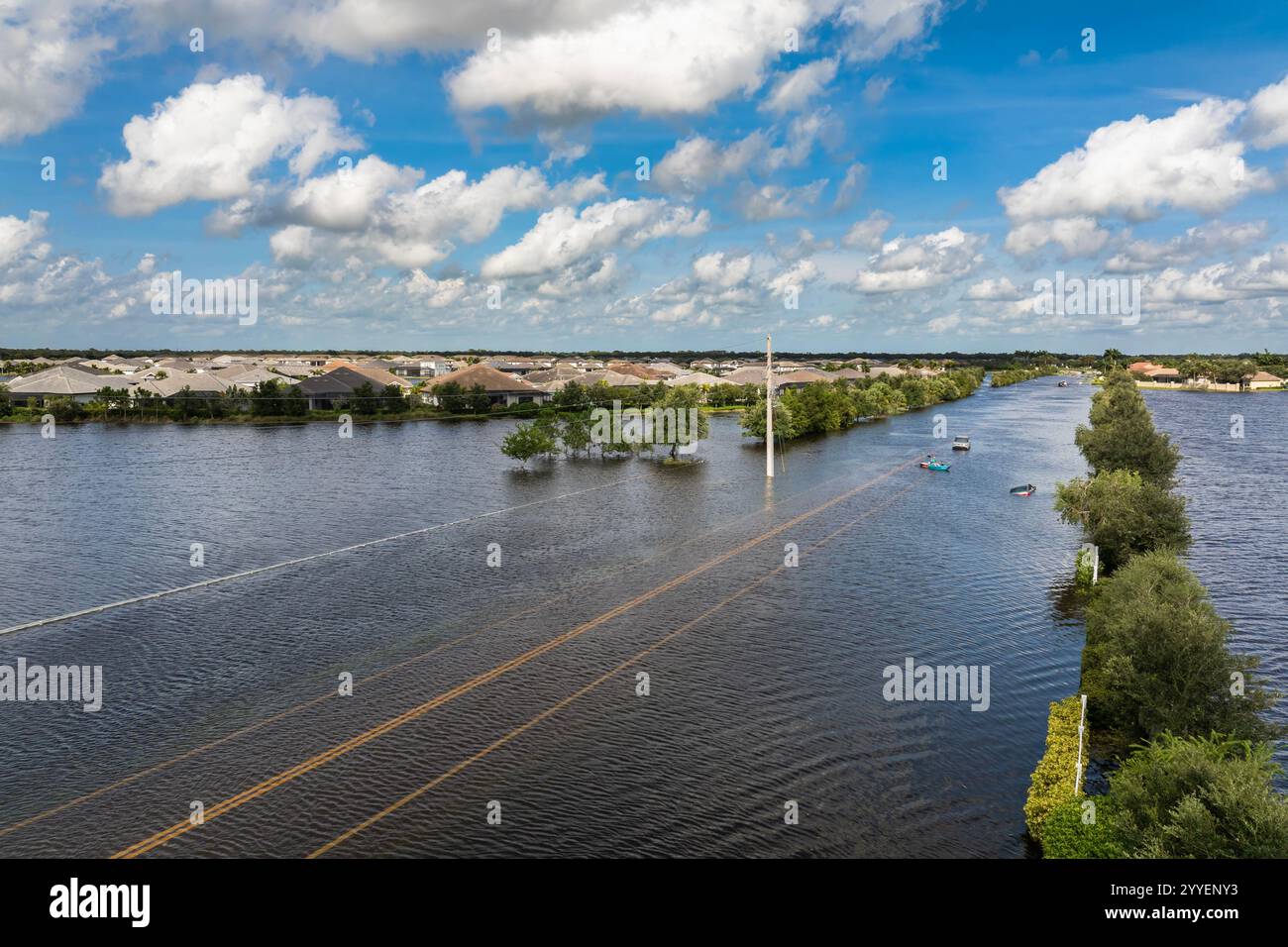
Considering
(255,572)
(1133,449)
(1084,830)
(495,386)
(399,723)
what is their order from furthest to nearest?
(495,386) < (1133,449) < (255,572) < (399,723) < (1084,830)

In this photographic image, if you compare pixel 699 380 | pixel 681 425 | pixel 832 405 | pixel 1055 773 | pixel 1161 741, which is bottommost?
pixel 1055 773

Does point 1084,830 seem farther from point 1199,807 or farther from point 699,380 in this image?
point 699,380

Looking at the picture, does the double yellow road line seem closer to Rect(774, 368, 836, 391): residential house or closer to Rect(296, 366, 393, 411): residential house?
Rect(296, 366, 393, 411): residential house

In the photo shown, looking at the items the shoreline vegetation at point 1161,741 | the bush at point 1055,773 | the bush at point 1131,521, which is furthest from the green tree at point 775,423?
the bush at point 1055,773

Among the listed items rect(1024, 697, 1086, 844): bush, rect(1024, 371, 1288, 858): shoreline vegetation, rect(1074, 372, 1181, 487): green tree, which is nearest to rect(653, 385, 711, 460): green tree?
rect(1074, 372, 1181, 487): green tree

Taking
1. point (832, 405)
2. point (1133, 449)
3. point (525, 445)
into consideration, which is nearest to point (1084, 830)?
point (1133, 449)

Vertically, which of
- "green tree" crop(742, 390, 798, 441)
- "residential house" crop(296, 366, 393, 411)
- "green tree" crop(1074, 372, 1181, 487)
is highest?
"residential house" crop(296, 366, 393, 411)
